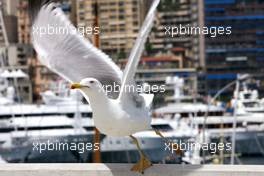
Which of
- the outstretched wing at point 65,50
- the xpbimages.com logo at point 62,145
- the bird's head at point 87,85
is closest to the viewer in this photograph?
the bird's head at point 87,85

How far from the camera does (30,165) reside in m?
5.29

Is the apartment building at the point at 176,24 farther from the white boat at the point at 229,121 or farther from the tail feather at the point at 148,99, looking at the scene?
the tail feather at the point at 148,99

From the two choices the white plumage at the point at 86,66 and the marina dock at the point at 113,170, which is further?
the white plumage at the point at 86,66

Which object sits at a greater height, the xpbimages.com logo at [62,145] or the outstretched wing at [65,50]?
the outstretched wing at [65,50]

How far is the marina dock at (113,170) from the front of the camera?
4988 millimetres

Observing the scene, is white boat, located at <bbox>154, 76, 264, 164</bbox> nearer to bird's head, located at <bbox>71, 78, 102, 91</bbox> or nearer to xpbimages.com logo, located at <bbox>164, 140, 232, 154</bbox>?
xpbimages.com logo, located at <bbox>164, 140, 232, 154</bbox>

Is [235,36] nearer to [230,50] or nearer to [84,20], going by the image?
[230,50]

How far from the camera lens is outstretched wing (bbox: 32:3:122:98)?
5.57 m

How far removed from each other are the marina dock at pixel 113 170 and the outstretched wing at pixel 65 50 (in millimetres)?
653

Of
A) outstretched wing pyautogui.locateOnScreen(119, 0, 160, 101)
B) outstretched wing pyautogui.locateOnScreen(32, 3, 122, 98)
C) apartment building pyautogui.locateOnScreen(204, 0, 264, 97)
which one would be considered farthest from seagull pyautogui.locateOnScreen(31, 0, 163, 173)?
apartment building pyautogui.locateOnScreen(204, 0, 264, 97)

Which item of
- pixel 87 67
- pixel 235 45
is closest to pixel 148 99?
pixel 87 67

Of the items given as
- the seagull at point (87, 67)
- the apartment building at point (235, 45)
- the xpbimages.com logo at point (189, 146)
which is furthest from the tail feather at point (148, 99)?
the apartment building at point (235, 45)

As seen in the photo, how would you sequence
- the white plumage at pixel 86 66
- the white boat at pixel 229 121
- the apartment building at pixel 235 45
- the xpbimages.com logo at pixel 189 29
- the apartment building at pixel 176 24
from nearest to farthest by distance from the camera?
the white plumage at pixel 86 66
the xpbimages.com logo at pixel 189 29
the white boat at pixel 229 121
the apartment building at pixel 235 45
the apartment building at pixel 176 24

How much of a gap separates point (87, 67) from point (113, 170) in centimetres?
89
